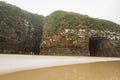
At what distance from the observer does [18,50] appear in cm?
1217

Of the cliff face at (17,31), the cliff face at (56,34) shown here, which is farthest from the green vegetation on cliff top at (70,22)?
the cliff face at (17,31)

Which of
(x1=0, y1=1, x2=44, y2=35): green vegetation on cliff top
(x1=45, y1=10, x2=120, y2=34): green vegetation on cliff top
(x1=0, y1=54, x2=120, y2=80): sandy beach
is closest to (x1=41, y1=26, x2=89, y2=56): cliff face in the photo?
(x1=45, y1=10, x2=120, y2=34): green vegetation on cliff top

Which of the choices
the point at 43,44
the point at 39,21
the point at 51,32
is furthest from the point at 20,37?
the point at 39,21

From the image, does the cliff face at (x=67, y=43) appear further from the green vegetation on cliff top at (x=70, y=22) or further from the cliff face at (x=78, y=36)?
the green vegetation on cliff top at (x=70, y=22)

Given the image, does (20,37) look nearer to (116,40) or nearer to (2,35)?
(2,35)

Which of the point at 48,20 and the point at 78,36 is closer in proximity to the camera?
the point at 78,36

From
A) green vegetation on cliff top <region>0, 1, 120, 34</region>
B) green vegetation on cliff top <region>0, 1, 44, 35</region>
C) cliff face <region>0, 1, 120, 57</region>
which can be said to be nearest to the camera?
green vegetation on cliff top <region>0, 1, 44, 35</region>

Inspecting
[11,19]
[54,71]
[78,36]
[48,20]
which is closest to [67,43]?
[78,36]

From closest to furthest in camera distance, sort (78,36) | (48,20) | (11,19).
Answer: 1. (11,19)
2. (78,36)
3. (48,20)

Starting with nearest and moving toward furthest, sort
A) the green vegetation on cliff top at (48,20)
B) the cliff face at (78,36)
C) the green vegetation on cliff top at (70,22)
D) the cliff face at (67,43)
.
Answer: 1. the green vegetation on cliff top at (48,20)
2. the cliff face at (67,43)
3. the cliff face at (78,36)
4. the green vegetation on cliff top at (70,22)

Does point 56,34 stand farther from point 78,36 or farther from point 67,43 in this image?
point 78,36

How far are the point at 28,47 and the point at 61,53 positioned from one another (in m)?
2.50

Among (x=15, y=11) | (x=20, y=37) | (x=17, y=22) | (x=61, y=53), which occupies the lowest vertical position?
(x=61, y=53)

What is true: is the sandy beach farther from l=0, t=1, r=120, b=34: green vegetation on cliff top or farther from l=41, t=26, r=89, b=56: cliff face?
l=41, t=26, r=89, b=56: cliff face
